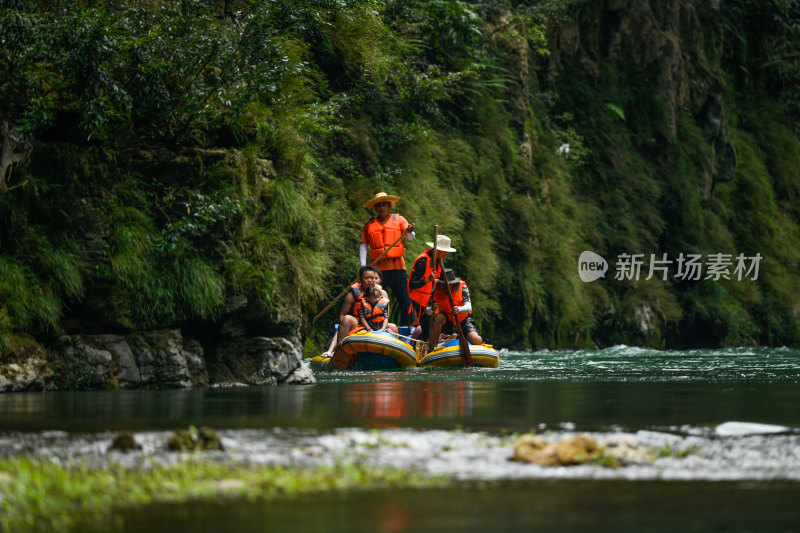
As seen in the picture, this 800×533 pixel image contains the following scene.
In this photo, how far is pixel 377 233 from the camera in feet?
53.0

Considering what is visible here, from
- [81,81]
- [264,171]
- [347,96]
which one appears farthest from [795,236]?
[81,81]

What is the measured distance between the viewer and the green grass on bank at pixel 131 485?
11.9ft

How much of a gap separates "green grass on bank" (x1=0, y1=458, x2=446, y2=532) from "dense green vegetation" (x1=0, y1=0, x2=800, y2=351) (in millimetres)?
5175

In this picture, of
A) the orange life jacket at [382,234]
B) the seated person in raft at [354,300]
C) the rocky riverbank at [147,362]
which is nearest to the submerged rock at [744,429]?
the rocky riverbank at [147,362]

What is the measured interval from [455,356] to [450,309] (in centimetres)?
80

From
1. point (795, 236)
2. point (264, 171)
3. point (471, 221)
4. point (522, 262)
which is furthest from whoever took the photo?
point (795, 236)

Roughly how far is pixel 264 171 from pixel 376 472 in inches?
314

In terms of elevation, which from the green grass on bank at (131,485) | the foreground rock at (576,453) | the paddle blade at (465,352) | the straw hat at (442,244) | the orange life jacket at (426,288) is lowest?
the green grass on bank at (131,485)

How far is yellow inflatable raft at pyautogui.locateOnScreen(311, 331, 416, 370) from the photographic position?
13.9m

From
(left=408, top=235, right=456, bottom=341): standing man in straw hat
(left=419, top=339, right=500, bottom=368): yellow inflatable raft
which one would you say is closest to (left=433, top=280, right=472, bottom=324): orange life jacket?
(left=419, top=339, right=500, bottom=368): yellow inflatable raft

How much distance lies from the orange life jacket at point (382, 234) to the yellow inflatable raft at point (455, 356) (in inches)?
75.0

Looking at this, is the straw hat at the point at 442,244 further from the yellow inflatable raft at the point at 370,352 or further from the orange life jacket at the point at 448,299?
the yellow inflatable raft at the point at 370,352

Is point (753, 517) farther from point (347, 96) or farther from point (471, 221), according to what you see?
point (471, 221)

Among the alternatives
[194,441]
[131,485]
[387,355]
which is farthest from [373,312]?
[131,485]
